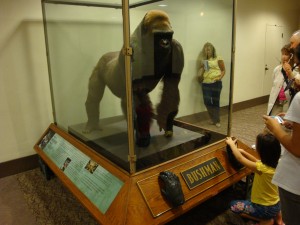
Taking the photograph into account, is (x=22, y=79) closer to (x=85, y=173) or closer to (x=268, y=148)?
(x=85, y=173)

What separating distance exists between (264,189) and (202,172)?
39 centimetres

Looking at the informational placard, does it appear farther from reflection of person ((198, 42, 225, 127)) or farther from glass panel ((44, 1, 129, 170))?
reflection of person ((198, 42, 225, 127))

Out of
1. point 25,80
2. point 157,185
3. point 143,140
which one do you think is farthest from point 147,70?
point 25,80

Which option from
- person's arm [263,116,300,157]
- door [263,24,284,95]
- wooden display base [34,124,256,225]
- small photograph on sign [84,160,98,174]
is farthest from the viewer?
door [263,24,284,95]

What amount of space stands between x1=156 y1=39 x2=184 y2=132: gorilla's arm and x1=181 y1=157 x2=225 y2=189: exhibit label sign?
40 cm

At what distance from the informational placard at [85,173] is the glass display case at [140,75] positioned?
113 mm

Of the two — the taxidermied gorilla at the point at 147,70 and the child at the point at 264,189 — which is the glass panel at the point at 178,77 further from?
the child at the point at 264,189

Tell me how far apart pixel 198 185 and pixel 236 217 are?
1.51 feet

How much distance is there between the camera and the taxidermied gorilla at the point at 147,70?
146 cm

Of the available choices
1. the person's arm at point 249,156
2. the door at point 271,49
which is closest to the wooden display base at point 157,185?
the person's arm at point 249,156

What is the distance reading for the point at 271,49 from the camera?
5.22 m

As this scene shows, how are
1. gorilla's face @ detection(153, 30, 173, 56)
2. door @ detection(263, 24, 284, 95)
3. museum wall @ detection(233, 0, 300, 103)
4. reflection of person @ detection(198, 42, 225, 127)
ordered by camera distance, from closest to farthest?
gorilla's face @ detection(153, 30, 173, 56)
reflection of person @ detection(198, 42, 225, 127)
museum wall @ detection(233, 0, 300, 103)
door @ detection(263, 24, 284, 95)

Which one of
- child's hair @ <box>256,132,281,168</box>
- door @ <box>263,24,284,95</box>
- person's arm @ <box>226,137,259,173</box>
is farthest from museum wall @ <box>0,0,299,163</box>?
door @ <box>263,24,284,95</box>

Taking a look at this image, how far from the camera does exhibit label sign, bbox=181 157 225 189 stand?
158 cm
